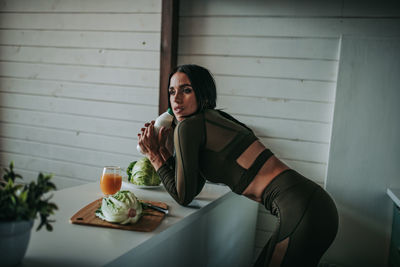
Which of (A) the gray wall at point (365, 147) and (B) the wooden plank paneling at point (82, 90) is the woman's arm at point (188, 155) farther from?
(B) the wooden plank paneling at point (82, 90)

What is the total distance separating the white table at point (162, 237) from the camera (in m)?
0.97

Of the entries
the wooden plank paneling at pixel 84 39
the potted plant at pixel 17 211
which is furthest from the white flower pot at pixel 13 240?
the wooden plank paneling at pixel 84 39

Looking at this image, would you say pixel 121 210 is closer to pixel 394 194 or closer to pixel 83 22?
pixel 394 194

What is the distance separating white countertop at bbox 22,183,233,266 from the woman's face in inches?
16.5

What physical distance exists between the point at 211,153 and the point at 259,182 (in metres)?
0.23

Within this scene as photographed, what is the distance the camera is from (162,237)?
120cm

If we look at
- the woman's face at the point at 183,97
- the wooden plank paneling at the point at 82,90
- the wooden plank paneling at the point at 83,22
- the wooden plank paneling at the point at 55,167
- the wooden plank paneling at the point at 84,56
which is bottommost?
the wooden plank paneling at the point at 55,167

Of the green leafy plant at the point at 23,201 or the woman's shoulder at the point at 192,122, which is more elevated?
the woman's shoulder at the point at 192,122

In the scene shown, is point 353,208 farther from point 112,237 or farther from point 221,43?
point 112,237

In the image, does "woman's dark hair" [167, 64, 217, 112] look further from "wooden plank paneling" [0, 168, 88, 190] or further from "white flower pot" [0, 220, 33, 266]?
"wooden plank paneling" [0, 168, 88, 190]

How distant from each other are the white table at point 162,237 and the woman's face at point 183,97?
418 mm

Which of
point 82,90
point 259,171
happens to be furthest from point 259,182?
point 82,90

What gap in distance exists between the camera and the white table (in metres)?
0.97

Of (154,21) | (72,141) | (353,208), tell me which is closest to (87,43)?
(154,21)
